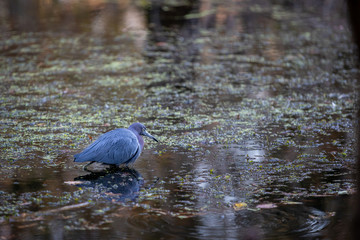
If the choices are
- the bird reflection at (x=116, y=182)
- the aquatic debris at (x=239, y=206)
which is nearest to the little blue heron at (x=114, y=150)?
the bird reflection at (x=116, y=182)

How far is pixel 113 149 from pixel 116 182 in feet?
1.49

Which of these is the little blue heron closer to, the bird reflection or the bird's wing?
Answer: the bird's wing

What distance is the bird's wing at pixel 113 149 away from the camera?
581cm

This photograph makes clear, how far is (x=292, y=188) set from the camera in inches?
215

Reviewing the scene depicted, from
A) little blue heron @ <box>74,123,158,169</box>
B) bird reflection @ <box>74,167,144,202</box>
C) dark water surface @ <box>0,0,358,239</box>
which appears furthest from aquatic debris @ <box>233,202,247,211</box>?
little blue heron @ <box>74,123,158,169</box>

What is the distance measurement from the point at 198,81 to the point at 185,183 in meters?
4.53

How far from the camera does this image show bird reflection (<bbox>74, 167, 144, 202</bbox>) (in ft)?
17.3

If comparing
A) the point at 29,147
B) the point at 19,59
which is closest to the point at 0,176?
the point at 29,147

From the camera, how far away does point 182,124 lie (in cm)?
757

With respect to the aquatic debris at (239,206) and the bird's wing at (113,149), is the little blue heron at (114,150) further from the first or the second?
the aquatic debris at (239,206)

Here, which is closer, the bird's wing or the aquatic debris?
the aquatic debris

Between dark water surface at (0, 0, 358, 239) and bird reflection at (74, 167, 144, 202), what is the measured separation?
0.07 ft

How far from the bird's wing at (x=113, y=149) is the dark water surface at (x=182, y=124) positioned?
186 millimetres

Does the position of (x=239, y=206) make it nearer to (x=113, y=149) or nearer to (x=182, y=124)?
(x=113, y=149)
